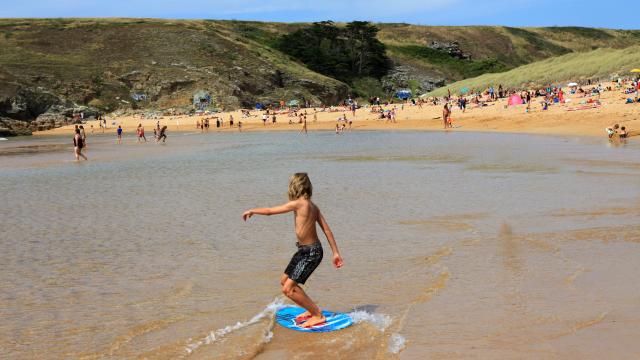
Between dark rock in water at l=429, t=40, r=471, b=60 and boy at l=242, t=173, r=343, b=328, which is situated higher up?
dark rock in water at l=429, t=40, r=471, b=60

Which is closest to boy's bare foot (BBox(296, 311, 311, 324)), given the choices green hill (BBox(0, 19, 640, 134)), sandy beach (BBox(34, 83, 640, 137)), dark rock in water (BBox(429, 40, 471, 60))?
sandy beach (BBox(34, 83, 640, 137))

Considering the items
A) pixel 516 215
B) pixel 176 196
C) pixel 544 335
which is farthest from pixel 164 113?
pixel 544 335

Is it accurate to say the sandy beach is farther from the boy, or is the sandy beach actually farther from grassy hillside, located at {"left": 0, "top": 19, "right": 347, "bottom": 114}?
the boy

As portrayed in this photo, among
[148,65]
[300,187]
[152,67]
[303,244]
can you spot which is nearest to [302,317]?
[303,244]

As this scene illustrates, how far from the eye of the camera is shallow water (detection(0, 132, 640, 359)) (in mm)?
5605

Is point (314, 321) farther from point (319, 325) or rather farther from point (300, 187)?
point (300, 187)

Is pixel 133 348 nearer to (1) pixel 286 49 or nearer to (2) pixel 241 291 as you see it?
Answer: (2) pixel 241 291

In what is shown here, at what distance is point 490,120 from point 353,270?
37.7 metres

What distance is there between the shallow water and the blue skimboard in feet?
0.37

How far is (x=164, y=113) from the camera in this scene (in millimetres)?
78562

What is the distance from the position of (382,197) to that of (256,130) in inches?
1771

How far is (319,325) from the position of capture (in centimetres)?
591

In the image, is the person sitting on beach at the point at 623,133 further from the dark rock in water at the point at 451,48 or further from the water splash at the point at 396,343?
the dark rock in water at the point at 451,48

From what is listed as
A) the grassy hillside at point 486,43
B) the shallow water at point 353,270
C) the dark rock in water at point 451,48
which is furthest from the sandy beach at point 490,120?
the dark rock in water at point 451,48
